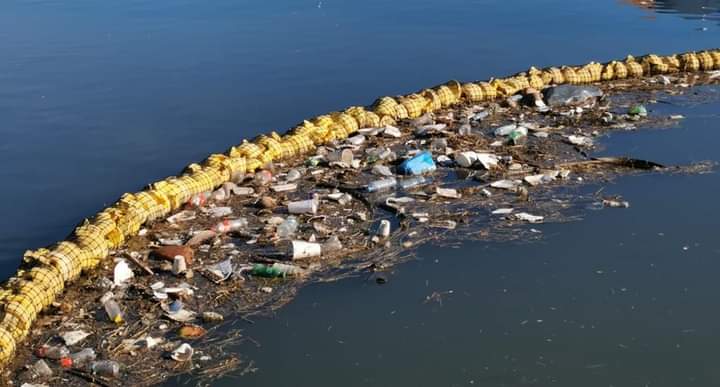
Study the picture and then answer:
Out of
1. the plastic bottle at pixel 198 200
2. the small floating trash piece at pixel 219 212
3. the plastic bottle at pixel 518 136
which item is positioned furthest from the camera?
the plastic bottle at pixel 518 136

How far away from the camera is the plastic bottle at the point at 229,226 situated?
590 cm

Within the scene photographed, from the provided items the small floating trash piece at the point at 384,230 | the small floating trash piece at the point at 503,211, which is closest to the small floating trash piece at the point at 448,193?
the small floating trash piece at the point at 503,211

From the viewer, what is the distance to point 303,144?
7.47 m

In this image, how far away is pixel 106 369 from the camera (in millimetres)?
4344

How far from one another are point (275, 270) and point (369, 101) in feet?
13.4

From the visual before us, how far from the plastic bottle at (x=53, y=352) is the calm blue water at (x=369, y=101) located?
1.03 m

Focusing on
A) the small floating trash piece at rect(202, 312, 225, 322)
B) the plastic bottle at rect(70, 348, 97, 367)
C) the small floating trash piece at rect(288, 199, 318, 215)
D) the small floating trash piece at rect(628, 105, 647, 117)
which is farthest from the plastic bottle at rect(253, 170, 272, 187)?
the small floating trash piece at rect(628, 105, 647, 117)

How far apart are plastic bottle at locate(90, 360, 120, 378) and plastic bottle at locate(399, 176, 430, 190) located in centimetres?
299

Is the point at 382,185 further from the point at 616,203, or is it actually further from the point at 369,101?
the point at 369,101

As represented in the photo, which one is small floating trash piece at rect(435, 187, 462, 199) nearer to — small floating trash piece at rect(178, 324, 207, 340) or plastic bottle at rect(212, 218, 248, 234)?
plastic bottle at rect(212, 218, 248, 234)

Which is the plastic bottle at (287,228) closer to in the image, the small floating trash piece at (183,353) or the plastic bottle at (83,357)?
the small floating trash piece at (183,353)

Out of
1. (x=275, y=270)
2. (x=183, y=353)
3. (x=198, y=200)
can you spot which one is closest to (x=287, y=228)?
(x=275, y=270)

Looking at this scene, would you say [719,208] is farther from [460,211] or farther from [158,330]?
[158,330]

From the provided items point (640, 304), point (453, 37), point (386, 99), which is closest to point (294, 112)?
point (386, 99)
